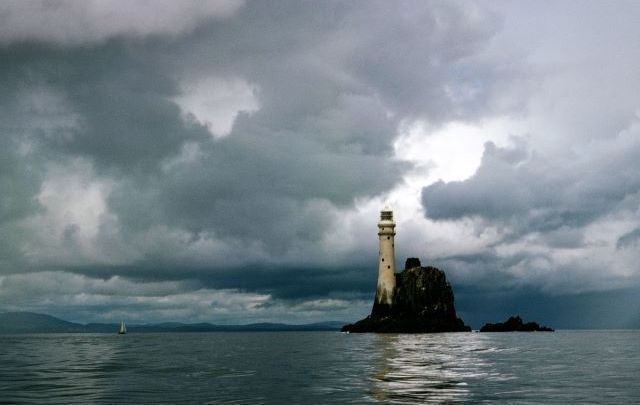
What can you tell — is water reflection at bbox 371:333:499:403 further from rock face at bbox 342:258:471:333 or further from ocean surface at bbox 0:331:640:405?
rock face at bbox 342:258:471:333

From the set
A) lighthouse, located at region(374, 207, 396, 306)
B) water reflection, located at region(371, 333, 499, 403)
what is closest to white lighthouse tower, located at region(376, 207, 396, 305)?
lighthouse, located at region(374, 207, 396, 306)

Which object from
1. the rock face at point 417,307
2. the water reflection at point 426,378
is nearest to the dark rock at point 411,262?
the rock face at point 417,307

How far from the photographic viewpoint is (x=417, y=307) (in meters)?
164

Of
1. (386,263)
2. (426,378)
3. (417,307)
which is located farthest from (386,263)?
(426,378)

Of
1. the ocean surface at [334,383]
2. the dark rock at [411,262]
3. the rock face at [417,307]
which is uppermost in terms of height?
the dark rock at [411,262]

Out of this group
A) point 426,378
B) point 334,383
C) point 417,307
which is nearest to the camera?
point 334,383

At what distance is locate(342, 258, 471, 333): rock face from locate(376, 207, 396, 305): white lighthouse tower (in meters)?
1.54

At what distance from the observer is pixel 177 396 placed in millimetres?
36938

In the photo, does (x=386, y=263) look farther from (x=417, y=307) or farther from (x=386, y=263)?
(x=417, y=307)

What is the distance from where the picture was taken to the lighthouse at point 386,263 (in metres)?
166

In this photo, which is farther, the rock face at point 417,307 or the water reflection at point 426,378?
the rock face at point 417,307

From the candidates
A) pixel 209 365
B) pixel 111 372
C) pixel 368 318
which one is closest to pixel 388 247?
pixel 368 318

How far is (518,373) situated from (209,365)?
28676 mm

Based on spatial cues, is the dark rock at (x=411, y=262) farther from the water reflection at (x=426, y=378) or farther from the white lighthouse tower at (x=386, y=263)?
the water reflection at (x=426, y=378)
